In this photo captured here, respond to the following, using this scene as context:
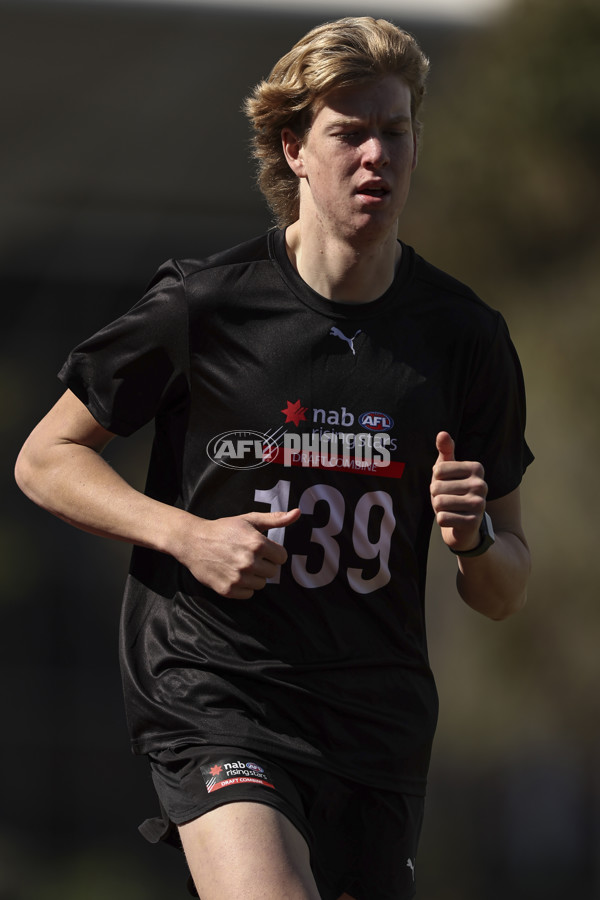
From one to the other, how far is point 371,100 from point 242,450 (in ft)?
2.39

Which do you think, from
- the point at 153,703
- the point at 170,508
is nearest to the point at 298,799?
the point at 153,703

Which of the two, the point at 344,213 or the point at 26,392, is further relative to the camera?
the point at 26,392

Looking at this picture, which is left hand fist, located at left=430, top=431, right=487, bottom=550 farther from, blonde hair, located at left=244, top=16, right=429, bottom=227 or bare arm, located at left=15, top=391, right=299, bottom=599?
blonde hair, located at left=244, top=16, right=429, bottom=227

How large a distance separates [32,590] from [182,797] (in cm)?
933

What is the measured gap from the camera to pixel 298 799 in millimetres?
2637

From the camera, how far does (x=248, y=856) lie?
7.88 ft

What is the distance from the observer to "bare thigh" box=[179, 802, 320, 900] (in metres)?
2.38

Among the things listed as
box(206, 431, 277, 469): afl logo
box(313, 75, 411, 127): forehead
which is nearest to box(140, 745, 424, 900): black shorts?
box(206, 431, 277, 469): afl logo

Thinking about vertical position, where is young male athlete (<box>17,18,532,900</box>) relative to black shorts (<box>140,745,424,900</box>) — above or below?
above

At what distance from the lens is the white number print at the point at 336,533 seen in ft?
8.87

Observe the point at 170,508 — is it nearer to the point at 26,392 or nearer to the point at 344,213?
the point at 344,213

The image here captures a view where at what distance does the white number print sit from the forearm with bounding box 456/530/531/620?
0.17 meters

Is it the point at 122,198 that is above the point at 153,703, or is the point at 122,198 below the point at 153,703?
above

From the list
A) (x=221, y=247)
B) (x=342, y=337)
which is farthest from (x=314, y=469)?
(x=221, y=247)
